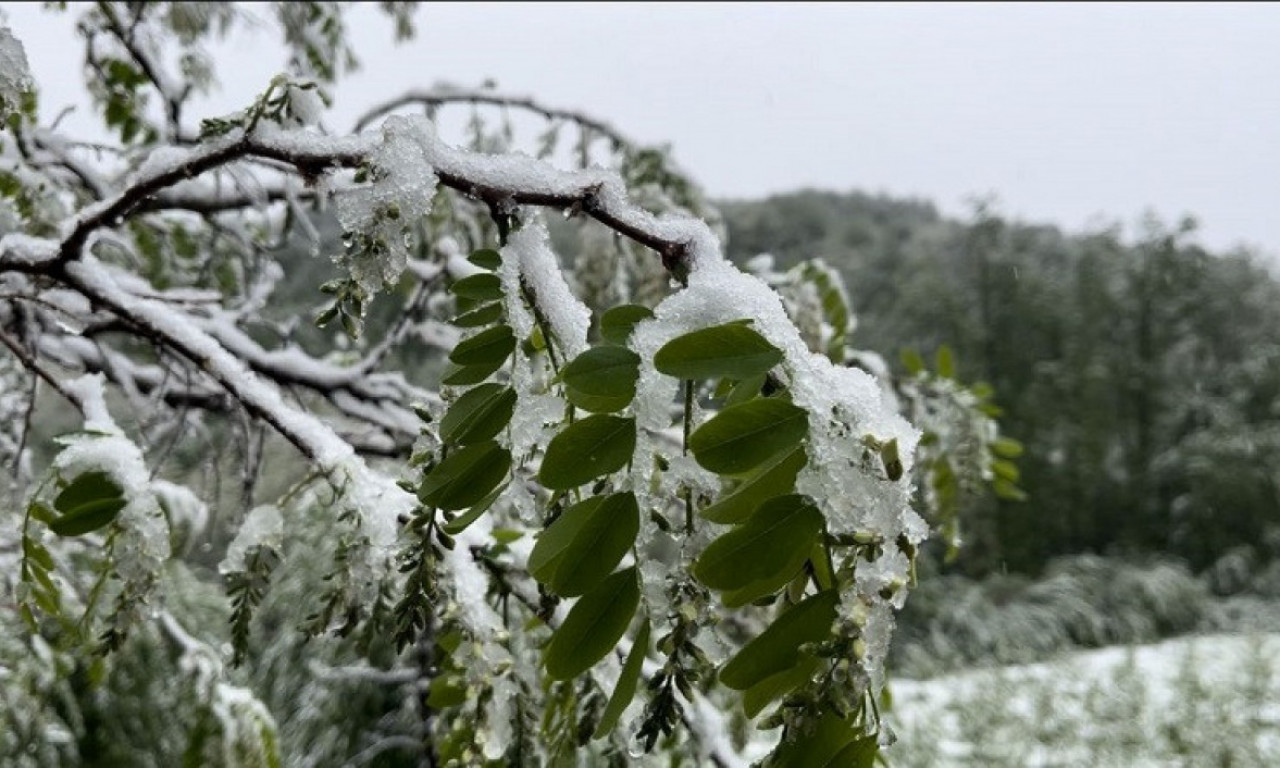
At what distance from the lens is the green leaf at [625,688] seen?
405 mm

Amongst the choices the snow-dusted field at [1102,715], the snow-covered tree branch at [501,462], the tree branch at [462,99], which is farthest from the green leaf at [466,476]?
the snow-dusted field at [1102,715]

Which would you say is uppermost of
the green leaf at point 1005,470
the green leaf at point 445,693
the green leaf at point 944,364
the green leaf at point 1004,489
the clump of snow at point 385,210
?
the clump of snow at point 385,210

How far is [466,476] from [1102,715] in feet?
11.3

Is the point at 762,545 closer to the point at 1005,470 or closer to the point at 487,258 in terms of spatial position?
the point at 487,258

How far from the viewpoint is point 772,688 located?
402mm

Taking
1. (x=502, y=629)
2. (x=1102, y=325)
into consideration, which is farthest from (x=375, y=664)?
(x=1102, y=325)

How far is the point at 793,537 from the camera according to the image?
370 mm

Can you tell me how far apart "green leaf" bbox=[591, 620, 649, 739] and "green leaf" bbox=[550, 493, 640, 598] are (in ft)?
0.14

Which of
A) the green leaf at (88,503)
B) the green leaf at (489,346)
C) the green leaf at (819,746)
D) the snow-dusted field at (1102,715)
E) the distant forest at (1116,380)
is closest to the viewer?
the green leaf at (819,746)

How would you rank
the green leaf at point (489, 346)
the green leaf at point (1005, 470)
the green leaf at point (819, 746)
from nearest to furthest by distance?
the green leaf at point (819, 746)
the green leaf at point (489, 346)
the green leaf at point (1005, 470)

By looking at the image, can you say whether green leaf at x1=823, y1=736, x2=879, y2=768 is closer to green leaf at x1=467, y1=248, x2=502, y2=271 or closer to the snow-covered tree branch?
the snow-covered tree branch

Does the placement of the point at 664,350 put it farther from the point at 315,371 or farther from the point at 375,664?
the point at 375,664

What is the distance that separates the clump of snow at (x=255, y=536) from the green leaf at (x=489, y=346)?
12.4 inches

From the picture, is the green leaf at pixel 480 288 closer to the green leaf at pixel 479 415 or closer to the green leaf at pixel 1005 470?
the green leaf at pixel 479 415
